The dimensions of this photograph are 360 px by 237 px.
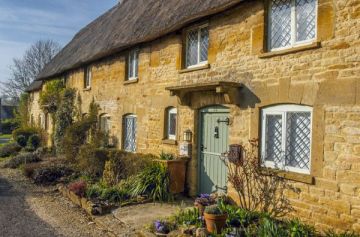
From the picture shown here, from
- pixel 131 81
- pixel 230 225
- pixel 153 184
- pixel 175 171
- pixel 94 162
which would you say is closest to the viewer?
pixel 230 225

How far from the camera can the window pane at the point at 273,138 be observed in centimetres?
634

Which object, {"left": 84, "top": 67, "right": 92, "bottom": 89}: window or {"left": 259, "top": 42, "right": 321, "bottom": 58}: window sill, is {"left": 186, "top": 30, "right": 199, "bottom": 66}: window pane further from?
{"left": 84, "top": 67, "right": 92, "bottom": 89}: window

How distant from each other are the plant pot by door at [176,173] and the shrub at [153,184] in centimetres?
14

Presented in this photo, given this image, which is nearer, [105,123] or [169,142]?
[169,142]

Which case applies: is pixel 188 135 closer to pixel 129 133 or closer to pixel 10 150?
pixel 129 133

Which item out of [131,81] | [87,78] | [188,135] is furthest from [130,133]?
[87,78]

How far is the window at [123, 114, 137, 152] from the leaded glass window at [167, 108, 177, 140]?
2.23 m

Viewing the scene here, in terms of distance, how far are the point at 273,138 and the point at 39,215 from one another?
5441mm

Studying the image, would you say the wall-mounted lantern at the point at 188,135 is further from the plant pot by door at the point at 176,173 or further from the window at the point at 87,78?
the window at the point at 87,78

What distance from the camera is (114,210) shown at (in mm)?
7492

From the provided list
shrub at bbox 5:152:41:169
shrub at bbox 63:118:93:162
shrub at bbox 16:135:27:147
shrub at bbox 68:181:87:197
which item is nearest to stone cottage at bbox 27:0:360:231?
shrub at bbox 68:181:87:197

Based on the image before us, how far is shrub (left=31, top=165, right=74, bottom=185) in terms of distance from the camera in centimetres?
1107

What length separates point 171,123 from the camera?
9.80 meters

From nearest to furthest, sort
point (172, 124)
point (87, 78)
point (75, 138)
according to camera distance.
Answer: point (172, 124) → point (75, 138) → point (87, 78)
